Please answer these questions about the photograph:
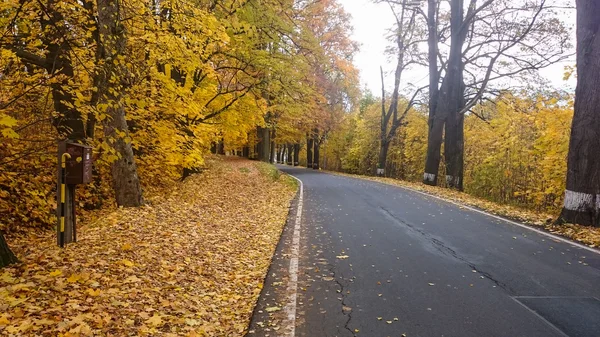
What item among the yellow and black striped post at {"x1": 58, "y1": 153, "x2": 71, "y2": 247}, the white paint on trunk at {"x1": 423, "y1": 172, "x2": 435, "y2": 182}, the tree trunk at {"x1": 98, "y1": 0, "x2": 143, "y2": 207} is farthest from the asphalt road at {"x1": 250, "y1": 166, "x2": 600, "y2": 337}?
the white paint on trunk at {"x1": 423, "y1": 172, "x2": 435, "y2": 182}

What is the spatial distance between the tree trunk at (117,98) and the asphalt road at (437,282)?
4.09m

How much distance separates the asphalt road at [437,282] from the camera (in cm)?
396

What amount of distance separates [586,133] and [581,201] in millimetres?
1601

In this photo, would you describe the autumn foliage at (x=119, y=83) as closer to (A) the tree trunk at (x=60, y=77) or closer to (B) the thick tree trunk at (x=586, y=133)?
(A) the tree trunk at (x=60, y=77)

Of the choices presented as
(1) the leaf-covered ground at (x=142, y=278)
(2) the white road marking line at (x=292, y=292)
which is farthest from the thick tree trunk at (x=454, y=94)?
(2) the white road marking line at (x=292, y=292)

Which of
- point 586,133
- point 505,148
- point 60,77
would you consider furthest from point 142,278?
point 505,148

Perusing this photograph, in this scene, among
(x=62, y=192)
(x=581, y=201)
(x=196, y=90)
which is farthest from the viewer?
(x=196, y=90)

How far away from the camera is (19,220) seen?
27.2ft

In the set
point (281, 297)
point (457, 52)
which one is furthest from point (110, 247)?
point (457, 52)

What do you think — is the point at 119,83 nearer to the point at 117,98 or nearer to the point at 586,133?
the point at 117,98

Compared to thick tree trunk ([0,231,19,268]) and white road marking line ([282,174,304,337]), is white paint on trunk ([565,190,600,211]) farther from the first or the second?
thick tree trunk ([0,231,19,268])

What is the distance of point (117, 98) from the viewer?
7812mm

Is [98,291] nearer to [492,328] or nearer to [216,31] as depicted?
[492,328]

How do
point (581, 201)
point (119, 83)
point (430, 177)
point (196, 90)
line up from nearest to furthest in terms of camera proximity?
1. point (119, 83)
2. point (581, 201)
3. point (196, 90)
4. point (430, 177)
